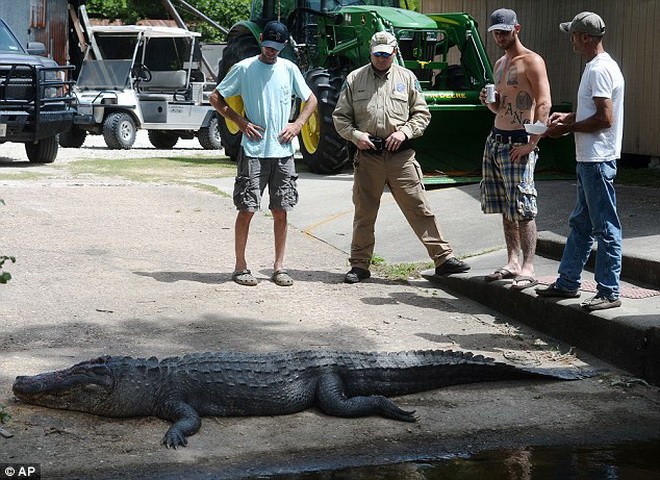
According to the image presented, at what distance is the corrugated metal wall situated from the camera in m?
13.5

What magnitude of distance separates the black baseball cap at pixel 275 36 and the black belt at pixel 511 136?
182 cm

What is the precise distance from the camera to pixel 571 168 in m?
12.6

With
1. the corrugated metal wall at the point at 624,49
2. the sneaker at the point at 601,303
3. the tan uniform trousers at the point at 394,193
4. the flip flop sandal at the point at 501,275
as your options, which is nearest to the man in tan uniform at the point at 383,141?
the tan uniform trousers at the point at 394,193

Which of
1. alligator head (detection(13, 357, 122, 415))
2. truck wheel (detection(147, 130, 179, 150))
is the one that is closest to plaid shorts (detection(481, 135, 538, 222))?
alligator head (detection(13, 357, 122, 415))

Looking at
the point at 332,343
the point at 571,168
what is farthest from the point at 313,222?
the point at 332,343

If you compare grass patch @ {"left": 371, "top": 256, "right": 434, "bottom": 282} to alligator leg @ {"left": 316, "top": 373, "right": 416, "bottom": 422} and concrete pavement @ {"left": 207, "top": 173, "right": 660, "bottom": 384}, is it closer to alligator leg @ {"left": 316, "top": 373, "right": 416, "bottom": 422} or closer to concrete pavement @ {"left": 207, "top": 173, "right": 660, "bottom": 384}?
concrete pavement @ {"left": 207, "top": 173, "right": 660, "bottom": 384}

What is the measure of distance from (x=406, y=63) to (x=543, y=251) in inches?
212

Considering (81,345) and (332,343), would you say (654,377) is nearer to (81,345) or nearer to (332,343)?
(332,343)

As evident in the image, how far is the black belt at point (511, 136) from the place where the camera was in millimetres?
7449

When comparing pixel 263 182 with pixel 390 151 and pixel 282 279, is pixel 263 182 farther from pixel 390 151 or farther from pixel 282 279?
pixel 390 151

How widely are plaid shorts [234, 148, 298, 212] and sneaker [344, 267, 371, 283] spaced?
0.75m

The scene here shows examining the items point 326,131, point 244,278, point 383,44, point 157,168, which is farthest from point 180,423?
point 157,168

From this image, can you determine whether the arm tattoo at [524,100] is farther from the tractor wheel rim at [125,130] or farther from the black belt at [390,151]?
the tractor wheel rim at [125,130]

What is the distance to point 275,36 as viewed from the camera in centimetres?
810
